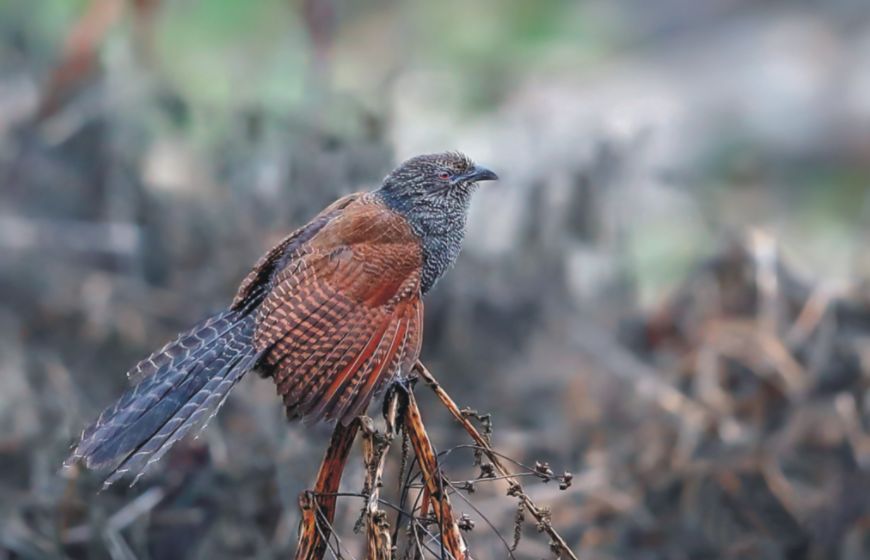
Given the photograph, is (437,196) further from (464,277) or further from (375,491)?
(464,277)

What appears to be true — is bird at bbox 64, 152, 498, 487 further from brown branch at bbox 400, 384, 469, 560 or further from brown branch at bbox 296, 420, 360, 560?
brown branch at bbox 400, 384, 469, 560

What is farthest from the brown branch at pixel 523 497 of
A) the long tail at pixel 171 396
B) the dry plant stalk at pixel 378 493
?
the long tail at pixel 171 396

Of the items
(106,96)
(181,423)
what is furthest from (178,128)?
(181,423)

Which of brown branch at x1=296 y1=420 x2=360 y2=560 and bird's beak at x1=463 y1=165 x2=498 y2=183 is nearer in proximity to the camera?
brown branch at x1=296 y1=420 x2=360 y2=560

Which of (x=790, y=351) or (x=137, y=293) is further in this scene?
(x=137, y=293)

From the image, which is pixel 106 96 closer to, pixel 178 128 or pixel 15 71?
pixel 178 128

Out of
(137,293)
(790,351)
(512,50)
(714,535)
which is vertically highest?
(512,50)

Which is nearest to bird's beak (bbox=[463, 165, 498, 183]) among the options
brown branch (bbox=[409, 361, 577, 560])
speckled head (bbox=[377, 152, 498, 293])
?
speckled head (bbox=[377, 152, 498, 293])
